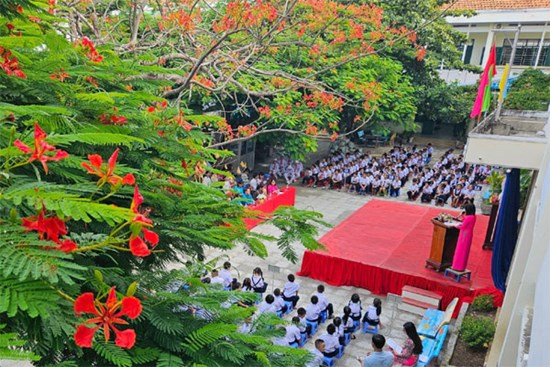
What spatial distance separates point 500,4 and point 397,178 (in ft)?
39.7

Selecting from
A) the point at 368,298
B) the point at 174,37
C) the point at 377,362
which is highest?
the point at 174,37

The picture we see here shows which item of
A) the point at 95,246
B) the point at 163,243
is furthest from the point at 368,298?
the point at 95,246

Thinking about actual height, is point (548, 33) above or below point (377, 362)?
above

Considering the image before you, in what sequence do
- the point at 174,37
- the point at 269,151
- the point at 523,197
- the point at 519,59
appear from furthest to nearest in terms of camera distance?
1. the point at 519,59
2. the point at 269,151
3. the point at 523,197
4. the point at 174,37

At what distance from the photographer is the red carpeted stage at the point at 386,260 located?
912cm

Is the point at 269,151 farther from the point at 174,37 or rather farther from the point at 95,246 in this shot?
the point at 95,246

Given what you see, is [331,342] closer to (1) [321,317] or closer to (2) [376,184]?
(1) [321,317]

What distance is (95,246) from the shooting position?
155 centimetres

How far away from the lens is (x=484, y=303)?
317 inches

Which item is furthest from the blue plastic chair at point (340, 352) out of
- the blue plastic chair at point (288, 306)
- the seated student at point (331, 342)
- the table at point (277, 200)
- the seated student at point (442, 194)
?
the seated student at point (442, 194)

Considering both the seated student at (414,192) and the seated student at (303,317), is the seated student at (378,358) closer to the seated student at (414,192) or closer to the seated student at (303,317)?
the seated student at (303,317)

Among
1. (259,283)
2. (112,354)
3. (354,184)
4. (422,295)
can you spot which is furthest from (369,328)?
(354,184)

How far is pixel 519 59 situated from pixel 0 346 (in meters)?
27.9

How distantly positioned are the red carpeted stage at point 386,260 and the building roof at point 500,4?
49.2 feet
